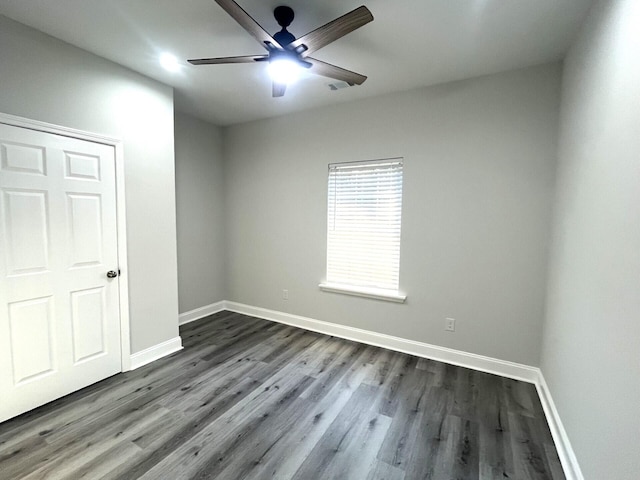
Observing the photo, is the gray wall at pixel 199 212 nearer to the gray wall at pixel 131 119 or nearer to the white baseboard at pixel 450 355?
the white baseboard at pixel 450 355

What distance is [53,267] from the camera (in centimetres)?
224

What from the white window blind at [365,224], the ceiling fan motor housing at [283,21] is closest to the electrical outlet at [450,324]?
the white window blind at [365,224]

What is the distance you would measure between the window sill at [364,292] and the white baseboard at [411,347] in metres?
0.43

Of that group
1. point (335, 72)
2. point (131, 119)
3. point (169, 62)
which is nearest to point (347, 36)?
point (335, 72)

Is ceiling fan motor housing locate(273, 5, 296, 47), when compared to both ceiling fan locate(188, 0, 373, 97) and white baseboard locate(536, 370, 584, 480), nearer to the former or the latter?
ceiling fan locate(188, 0, 373, 97)

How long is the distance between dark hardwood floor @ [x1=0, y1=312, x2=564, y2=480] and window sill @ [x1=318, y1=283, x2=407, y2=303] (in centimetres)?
64

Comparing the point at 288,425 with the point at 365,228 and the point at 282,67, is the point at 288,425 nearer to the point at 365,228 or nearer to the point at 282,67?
the point at 365,228

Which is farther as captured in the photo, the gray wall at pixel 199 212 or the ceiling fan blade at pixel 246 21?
the gray wall at pixel 199 212

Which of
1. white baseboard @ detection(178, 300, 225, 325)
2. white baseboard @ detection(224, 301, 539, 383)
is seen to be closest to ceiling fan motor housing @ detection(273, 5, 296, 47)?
white baseboard @ detection(224, 301, 539, 383)

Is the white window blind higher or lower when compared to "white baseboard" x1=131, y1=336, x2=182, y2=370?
higher

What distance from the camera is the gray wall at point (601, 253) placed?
3.83 ft

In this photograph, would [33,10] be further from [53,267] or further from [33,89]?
[53,267]

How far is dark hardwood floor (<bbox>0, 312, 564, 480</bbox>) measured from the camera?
1.69 meters

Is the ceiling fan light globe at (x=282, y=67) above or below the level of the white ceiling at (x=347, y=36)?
below
